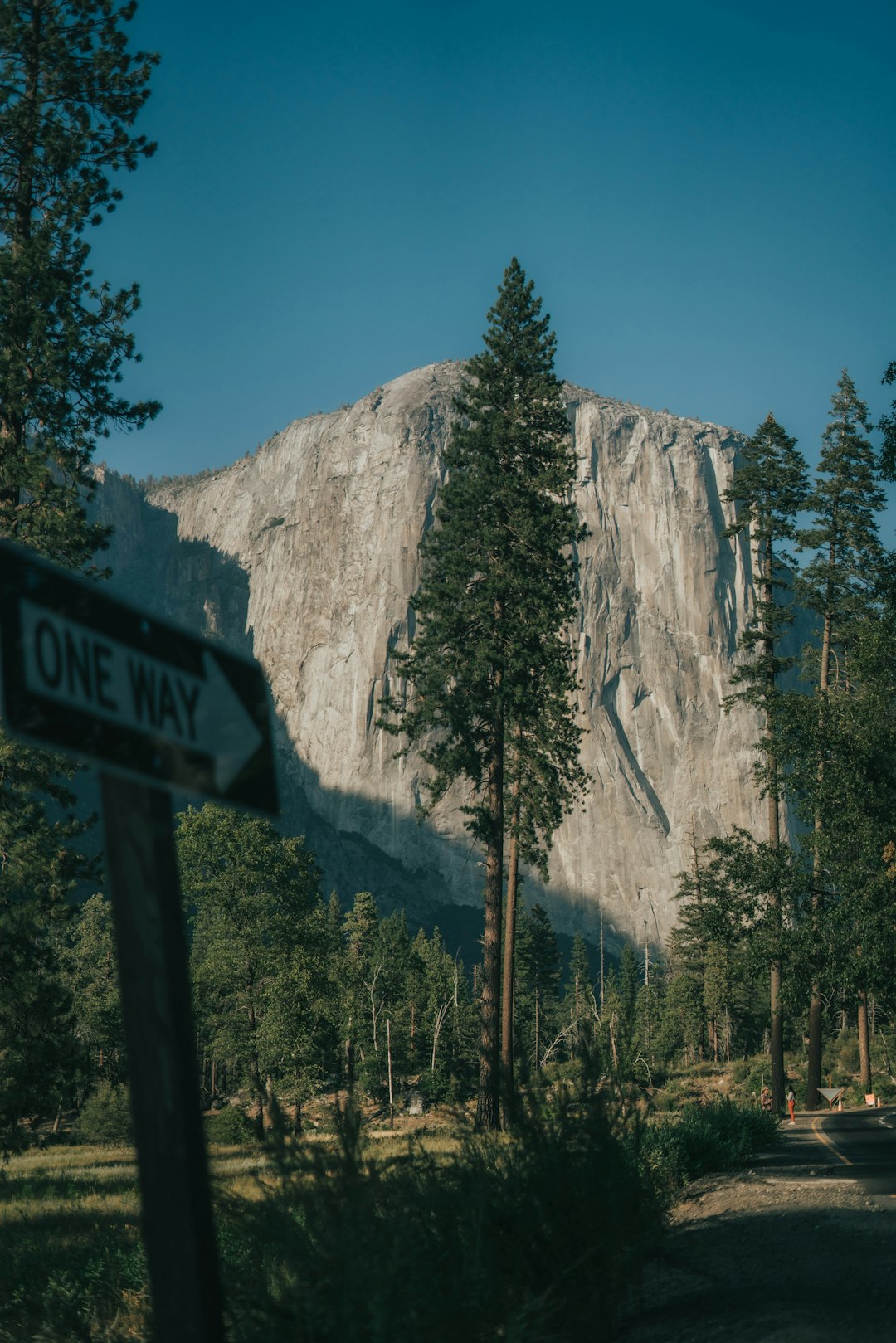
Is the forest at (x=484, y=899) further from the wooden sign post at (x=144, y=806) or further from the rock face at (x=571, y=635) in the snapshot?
→ the rock face at (x=571, y=635)

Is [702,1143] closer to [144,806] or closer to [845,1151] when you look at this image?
[845,1151]

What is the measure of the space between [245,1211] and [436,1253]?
0.89 meters

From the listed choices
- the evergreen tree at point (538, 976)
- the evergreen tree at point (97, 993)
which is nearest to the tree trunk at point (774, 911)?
the evergreen tree at point (97, 993)

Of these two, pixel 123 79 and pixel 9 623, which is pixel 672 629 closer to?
pixel 123 79

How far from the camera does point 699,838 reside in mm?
147250

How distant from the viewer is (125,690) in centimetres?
269

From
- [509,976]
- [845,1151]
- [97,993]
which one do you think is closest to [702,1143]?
[845,1151]

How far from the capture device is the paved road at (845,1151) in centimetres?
1515

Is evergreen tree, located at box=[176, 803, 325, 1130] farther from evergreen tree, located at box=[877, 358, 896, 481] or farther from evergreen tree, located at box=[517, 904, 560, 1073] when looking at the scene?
evergreen tree, located at box=[517, 904, 560, 1073]

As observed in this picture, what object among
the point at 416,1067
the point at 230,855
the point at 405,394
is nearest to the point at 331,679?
the point at 405,394

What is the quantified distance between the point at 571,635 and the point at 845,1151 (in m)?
134

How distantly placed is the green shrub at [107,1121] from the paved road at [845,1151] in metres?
27.2

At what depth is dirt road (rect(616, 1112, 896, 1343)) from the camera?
634 centimetres

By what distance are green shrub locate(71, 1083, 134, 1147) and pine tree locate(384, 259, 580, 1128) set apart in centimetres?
2558
